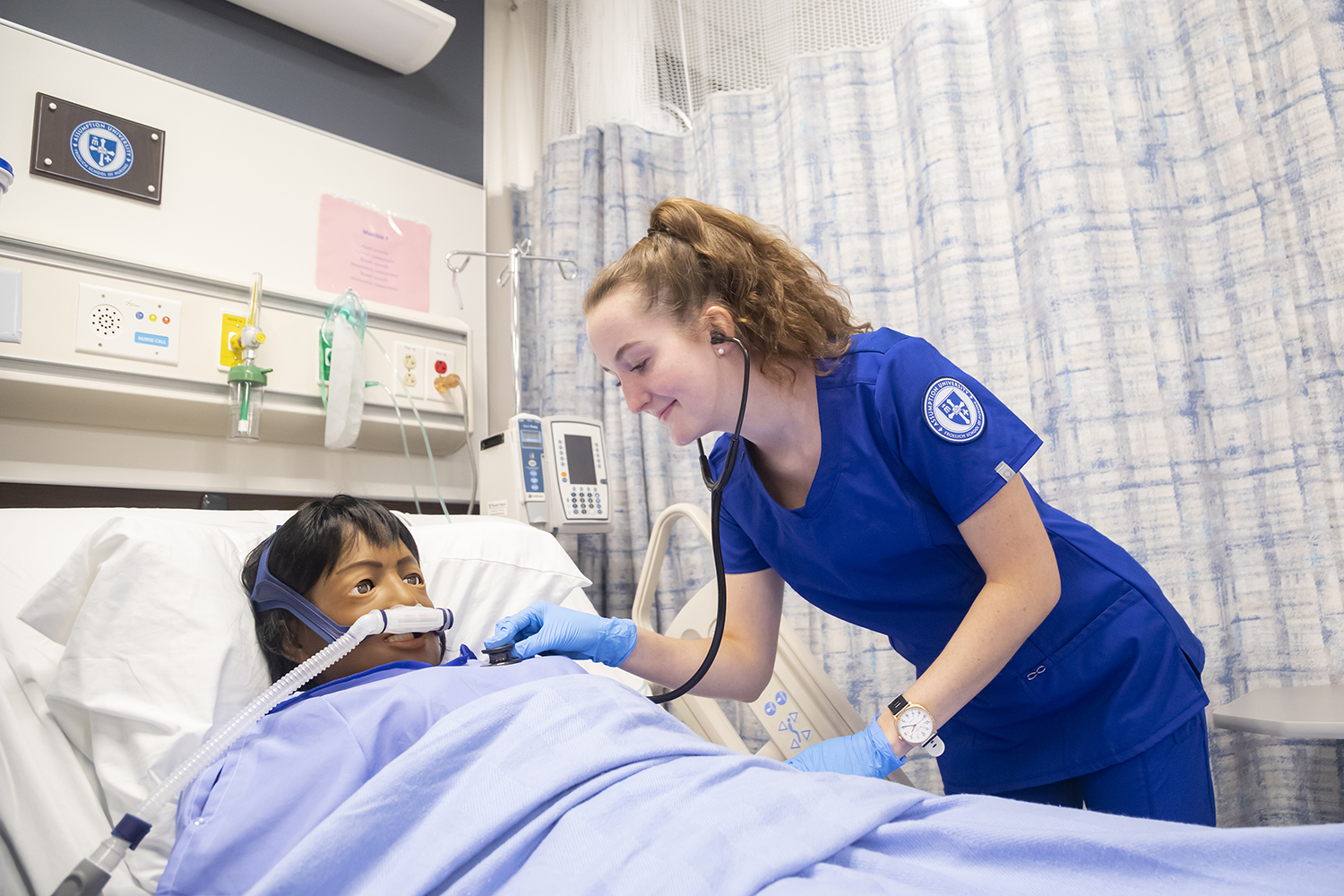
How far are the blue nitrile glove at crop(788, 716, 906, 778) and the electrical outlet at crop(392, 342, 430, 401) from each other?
138 centimetres

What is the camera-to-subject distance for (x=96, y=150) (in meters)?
1.66

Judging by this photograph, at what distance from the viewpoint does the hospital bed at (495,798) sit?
1.91ft

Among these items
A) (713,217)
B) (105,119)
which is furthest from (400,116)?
(713,217)

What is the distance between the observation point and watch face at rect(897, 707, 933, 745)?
0.89 metres

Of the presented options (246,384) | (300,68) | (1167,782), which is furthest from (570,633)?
(300,68)

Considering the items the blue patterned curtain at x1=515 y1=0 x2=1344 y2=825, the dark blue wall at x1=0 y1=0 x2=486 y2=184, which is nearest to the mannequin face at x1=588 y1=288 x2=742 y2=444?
the blue patterned curtain at x1=515 y1=0 x2=1344 y2=825

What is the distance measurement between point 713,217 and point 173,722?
3.13 feet

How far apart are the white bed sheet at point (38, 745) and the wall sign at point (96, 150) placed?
0.78 meters

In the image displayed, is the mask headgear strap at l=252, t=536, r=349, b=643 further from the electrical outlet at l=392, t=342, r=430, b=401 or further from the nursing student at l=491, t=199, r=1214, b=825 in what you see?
the electrical outlet at l=392, t=342, r=430, b=401

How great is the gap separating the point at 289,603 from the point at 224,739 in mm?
308

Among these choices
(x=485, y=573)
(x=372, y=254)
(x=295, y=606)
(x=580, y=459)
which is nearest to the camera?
(x=295, y=606)

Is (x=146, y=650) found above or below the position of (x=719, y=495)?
below

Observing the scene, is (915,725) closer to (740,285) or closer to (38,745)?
(740,285)

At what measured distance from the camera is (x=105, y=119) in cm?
168
